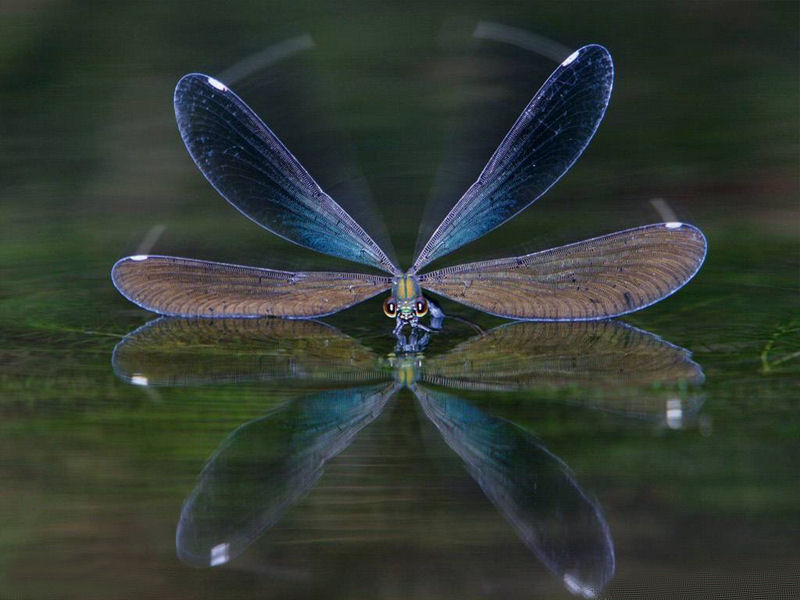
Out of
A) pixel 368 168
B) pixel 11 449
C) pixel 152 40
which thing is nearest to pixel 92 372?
→ pixel 11 449

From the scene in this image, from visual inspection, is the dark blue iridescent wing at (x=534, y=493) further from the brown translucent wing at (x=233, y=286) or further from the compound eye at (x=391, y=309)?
the brown translucent wing at (x=233, y=286)

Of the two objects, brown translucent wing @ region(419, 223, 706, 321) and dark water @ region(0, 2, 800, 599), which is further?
brown translucent wing @ region(419, 223, 706, 321)

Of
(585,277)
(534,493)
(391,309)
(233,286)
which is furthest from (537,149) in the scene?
(534,493)

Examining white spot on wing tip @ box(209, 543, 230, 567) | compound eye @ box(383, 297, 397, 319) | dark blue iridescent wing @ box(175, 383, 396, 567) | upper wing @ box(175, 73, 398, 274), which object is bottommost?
white spot on wing tip @ box(209, 543, 230, 567)

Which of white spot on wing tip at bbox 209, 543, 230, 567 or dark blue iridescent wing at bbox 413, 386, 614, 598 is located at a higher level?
dark blue iridescent wing at bbox 413, 386, 614, 598

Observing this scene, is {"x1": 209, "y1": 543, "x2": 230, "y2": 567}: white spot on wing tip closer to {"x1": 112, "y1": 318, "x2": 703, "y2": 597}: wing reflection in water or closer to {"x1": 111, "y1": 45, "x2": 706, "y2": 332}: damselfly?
{"x1": 112, "y1": 318, "x2": 703, "y2": 597}: wing reflection in water

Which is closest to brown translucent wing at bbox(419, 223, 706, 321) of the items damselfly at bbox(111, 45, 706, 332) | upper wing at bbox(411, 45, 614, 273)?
damselfly at bbox(111, 45, 706, 332)

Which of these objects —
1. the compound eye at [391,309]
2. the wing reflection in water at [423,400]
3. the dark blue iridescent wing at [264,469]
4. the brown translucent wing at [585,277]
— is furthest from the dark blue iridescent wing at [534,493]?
the brown translucent wing at [585,277]

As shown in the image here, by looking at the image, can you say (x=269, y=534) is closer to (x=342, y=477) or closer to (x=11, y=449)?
(x=342, y=477)
